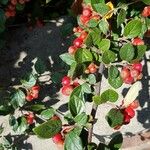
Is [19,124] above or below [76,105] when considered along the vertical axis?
below

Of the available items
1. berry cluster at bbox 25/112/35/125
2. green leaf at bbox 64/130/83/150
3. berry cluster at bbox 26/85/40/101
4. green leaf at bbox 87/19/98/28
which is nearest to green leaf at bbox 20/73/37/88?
berry cluster at bbox 26/85/40/101

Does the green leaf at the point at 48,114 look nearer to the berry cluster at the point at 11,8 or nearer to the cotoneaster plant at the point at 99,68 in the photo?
the cotoneaster plant at the point at 99,68

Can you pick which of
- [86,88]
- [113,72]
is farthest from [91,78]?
[113,72]

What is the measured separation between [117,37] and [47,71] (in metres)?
0.38

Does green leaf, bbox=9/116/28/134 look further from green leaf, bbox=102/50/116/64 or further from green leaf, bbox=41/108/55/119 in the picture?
green leaf, bbox=102/50/116/64

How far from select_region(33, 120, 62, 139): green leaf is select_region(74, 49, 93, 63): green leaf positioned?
202mm

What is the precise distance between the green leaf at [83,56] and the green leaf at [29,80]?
0.36 meters

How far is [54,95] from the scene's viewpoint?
172 cm

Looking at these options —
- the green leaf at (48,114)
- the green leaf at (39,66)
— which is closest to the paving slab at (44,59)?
the green leaf at (39,66)

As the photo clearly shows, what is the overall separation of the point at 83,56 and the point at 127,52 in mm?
127

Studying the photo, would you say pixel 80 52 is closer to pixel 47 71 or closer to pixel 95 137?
pixel 47 71

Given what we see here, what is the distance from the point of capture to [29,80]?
62.7 inches

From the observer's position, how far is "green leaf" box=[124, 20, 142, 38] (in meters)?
1.27

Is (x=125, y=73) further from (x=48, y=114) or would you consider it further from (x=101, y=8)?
(x=48, y=114)
